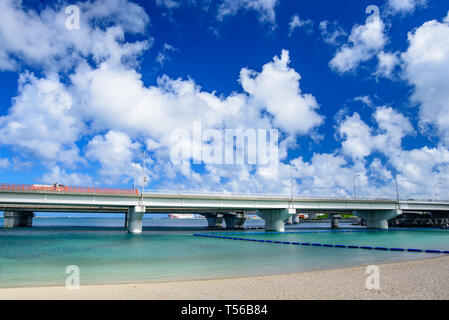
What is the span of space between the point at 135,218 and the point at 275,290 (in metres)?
54.9

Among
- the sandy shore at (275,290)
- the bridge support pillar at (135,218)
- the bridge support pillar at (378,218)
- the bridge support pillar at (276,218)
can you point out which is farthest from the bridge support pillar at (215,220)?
the sandy shore at (275,290)

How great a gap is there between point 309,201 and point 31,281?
65.2 metres

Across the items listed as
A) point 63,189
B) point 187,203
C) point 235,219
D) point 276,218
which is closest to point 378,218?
point 276,218

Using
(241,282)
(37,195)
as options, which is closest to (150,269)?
(241,282)

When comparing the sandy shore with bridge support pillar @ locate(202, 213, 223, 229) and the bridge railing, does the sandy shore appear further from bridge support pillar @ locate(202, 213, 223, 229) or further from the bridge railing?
bridge support pillar @ locate(202, 213, 223, 229)

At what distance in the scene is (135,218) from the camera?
62250 millimetres

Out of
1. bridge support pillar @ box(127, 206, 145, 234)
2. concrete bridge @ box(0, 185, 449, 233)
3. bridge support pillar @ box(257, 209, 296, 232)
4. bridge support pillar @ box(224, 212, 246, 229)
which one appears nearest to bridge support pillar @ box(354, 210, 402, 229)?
concrete bridge @ box(0, 185, 449, 233)

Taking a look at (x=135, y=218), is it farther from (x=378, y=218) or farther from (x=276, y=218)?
(x=378, y=218)

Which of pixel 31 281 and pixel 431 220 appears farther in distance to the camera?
pixel 431 220

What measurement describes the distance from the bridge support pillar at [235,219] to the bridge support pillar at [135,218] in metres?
48.5
